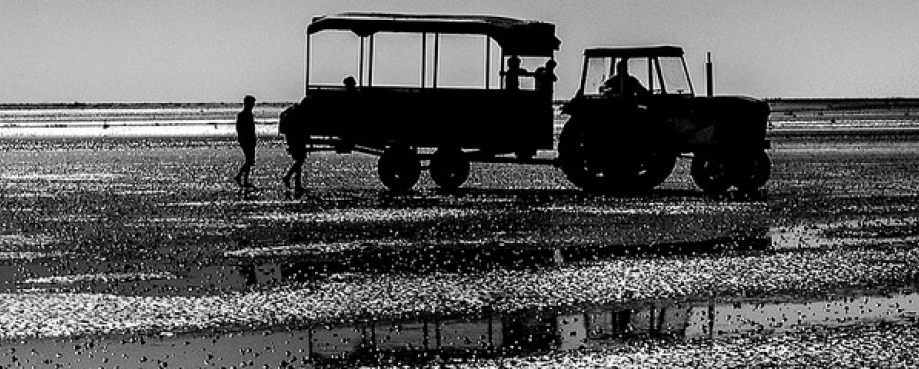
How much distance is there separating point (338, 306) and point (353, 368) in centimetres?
299

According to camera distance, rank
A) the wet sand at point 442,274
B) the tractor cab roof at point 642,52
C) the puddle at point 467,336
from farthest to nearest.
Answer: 1. the tractor cab roof at point 642,52
2. the wet sand at point 442,274
3. the puddle at point 467,336

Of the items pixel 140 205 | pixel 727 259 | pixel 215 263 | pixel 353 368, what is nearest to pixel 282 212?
pixel 140 205

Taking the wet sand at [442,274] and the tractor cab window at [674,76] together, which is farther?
the tractor cab window at [674,76]

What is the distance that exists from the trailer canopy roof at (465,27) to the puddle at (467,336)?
51.3 feet

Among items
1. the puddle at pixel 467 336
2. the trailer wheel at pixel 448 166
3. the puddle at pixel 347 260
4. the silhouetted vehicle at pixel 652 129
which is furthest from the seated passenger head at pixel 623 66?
the puddle at pixel 467 336

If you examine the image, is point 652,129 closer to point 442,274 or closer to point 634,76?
point 634,76

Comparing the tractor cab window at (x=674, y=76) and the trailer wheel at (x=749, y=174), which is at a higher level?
the tractor cab window at (x=674, y=76)

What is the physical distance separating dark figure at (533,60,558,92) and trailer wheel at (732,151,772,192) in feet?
10.4

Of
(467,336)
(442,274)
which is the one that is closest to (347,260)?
(442,274)

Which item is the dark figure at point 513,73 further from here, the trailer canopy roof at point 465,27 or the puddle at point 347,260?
the puddle at point 347,260

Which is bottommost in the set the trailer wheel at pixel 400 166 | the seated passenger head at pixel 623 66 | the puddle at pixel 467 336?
the trailer wheel at pixel 400 166

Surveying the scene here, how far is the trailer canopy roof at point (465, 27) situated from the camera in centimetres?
2833

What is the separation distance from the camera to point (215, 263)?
1672cm

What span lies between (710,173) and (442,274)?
13170 mm
